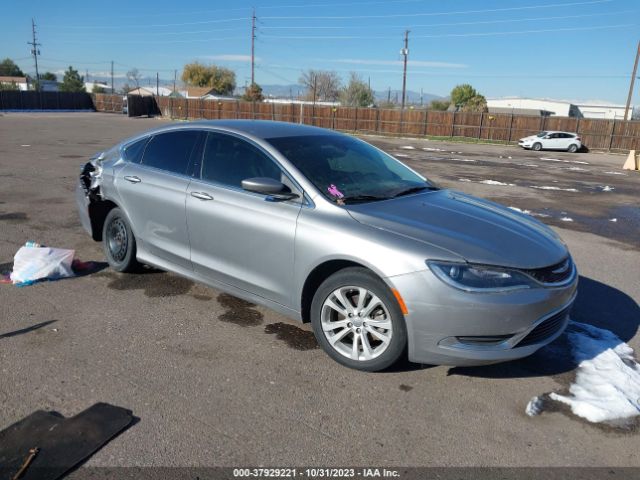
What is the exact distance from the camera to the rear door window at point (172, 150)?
492 cm

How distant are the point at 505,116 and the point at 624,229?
30.8 m

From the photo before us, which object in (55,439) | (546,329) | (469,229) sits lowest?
(55,439)

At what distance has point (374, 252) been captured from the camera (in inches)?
138

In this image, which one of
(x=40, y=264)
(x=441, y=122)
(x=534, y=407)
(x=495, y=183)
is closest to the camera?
(x=534, y=407)

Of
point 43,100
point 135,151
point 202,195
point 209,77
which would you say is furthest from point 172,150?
point 209,77

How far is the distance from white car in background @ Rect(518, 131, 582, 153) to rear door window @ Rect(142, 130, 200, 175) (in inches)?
1223

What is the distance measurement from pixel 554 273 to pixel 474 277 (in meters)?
0.70

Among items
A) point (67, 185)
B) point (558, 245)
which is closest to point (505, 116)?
point (67, 185)

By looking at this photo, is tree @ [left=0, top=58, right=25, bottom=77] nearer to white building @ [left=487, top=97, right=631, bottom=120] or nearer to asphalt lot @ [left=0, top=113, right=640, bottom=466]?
white building @ [left=487, top=97, right=631, bottom=120]

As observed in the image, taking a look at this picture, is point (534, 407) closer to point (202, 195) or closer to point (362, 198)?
point (362, 198)

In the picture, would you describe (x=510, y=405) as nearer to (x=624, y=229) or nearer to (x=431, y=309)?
(x=431, y=309)

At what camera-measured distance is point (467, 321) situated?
331 centimetres

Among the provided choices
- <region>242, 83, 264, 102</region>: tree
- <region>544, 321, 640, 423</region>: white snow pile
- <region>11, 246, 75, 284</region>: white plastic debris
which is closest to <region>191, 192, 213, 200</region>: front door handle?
<region>11, 246, 75, 284</region>: white plastic debris

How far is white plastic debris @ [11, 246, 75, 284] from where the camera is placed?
5.25 metres
